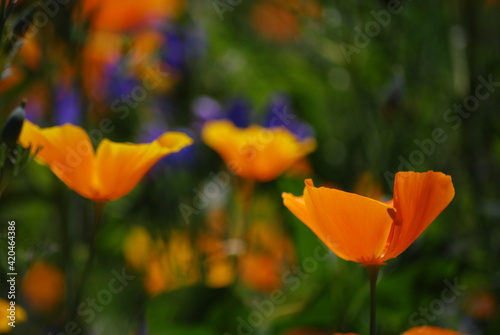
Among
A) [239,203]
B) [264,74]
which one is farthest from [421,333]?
[264,74]

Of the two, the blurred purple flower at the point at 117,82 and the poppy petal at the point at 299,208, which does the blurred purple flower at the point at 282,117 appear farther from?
the poppy petal at the point at 299,208

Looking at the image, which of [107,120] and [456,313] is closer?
[456,313]

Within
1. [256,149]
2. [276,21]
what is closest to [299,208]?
[256,149]

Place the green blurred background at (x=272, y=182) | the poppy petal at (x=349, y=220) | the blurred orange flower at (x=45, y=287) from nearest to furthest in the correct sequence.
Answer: the poppy petal at (x=349, y=220), the green blurred background at (x=272, y=182), the blurred orange flower at (x=45, y=287)

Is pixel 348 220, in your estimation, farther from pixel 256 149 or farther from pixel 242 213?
pixel 242 213

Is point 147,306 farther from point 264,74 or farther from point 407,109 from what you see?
point 264,74

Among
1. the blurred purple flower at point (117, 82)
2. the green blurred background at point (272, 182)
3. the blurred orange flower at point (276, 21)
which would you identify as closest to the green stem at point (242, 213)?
the green blurred background at point (272, 182)

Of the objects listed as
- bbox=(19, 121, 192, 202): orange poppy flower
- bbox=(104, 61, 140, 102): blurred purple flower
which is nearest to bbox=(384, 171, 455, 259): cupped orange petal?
bbox=(19, 121, 192, 202): orange poppy flower
